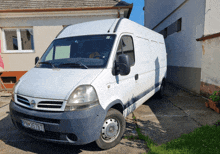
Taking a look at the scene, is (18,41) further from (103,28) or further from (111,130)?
(111,130)

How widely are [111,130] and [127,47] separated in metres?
1.77

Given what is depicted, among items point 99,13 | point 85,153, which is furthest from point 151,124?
point 99,13

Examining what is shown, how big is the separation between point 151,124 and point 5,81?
8288 mm

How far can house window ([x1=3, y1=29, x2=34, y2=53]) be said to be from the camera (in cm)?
884

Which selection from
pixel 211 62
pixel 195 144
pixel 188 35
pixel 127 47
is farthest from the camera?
pixel 188 35

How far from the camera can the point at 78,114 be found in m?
2.40

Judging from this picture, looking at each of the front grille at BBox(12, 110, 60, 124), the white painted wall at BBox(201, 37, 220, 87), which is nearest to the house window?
the front grille at BBox(12, 110, 60, 124)

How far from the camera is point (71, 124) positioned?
7.80 ft

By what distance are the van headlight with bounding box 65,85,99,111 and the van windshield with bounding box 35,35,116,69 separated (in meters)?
0.55

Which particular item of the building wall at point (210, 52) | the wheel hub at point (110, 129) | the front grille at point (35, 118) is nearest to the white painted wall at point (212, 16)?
the building wall at point (210, 52)

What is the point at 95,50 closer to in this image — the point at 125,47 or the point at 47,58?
the point at 125,47

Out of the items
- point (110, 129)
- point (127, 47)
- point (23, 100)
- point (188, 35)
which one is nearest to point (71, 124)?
point (110, 129)

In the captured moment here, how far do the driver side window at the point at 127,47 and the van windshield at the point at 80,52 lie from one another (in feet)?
0.68

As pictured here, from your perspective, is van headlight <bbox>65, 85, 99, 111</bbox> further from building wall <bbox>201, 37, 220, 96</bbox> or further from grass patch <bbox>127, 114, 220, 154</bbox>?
building wall <bbox>201, 37, 220, 96</bbox>
